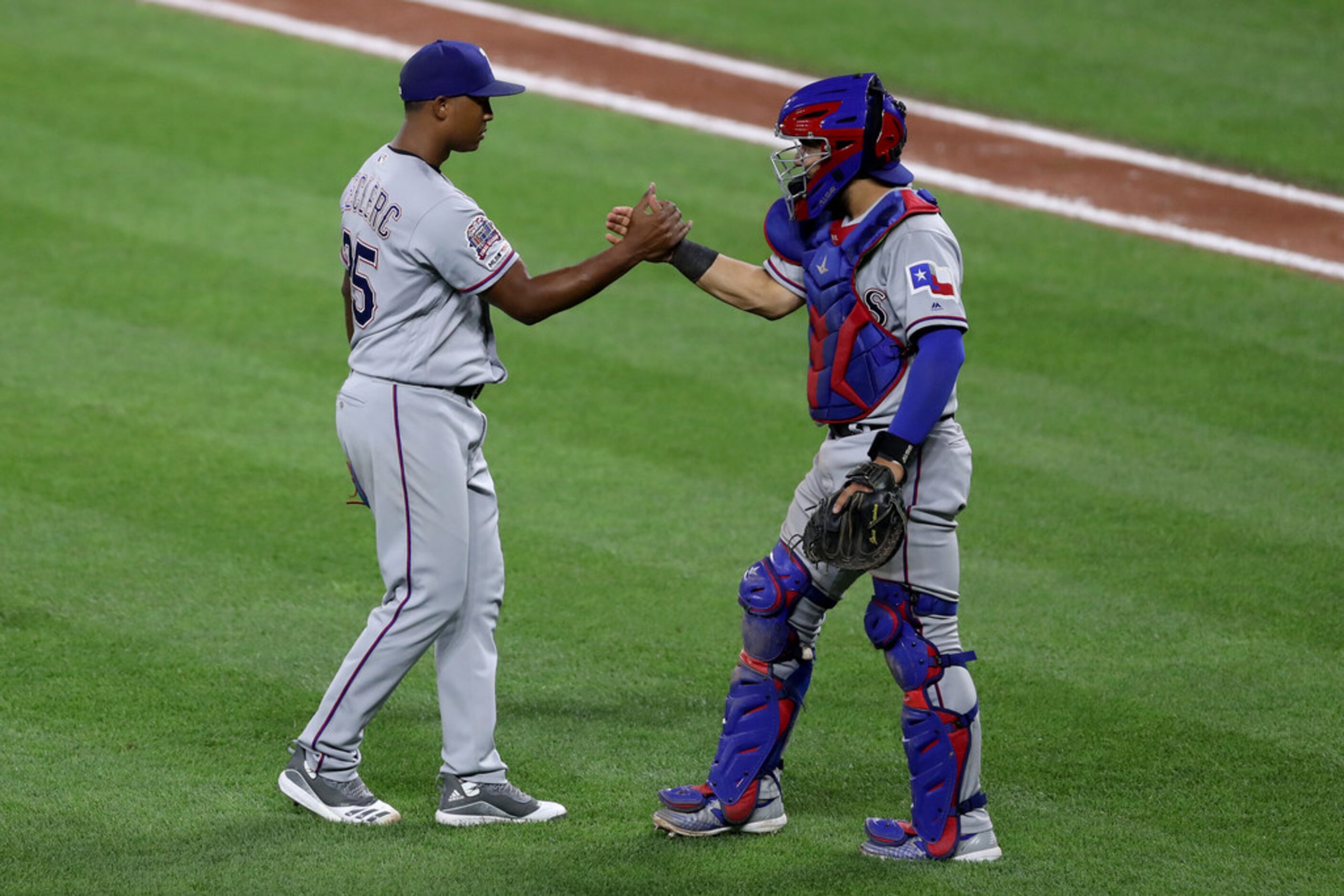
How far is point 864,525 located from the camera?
4.51 meters

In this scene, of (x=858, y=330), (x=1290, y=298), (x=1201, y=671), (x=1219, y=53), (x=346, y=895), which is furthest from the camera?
(x=1219, y=53)

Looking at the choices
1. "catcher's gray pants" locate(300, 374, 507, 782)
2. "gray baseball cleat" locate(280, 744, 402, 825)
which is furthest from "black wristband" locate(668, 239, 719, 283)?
"gray baseball cleat" locate(280, 744, 402, 825)

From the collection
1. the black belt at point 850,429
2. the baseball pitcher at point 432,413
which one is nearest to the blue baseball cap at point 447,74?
the baseball pitcher at point 432,413

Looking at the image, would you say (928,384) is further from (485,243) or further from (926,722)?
(485,243)

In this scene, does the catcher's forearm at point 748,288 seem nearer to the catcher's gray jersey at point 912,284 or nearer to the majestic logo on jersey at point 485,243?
the catcher's gray jersey at point 912,284

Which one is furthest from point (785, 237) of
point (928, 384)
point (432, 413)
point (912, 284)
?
point (432, 413)

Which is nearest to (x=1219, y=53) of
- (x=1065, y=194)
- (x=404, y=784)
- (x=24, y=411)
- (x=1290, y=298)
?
(x=1065, y=194)

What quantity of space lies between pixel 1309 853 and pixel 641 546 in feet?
10.3

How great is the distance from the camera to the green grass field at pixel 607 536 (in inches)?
192

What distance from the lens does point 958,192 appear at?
12031mm

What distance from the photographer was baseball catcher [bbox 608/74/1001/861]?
181 inches

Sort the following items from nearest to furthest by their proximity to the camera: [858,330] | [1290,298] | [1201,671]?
1. [858,330]
2. [1201,671]
3. [1290,298]

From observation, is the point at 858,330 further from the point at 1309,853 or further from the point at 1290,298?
the point at 1290,298

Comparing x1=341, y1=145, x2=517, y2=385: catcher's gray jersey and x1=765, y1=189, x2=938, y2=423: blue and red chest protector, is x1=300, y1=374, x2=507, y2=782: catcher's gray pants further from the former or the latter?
x1=765, y1=189, x2=938, y2=423: blue and red chest protector
